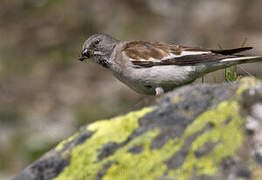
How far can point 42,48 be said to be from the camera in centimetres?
2027

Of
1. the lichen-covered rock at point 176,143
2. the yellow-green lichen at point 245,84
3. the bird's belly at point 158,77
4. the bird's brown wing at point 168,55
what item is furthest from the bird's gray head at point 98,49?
the yellow-green lichen at point 245,84

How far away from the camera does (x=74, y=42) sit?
20.3 m

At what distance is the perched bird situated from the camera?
810cm

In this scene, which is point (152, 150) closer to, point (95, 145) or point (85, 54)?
point (95, 145)

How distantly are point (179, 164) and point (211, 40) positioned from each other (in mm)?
15461

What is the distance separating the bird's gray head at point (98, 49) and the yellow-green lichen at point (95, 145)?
3899 millimetres

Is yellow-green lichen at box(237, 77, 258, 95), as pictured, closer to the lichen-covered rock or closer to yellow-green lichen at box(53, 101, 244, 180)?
the lichen-covered rock

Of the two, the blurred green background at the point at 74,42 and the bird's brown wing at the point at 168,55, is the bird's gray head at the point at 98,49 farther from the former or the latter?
the blurred green background at the point at 74,42

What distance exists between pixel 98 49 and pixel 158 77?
169 centimetres

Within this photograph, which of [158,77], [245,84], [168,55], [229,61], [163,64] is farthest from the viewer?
[168,55]

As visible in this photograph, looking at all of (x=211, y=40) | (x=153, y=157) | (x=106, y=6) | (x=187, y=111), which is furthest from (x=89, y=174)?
(x=106, y=6)

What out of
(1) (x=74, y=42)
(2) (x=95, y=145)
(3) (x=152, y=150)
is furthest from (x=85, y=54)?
(1) (x=74, y=42)

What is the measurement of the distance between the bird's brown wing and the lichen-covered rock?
112 inches

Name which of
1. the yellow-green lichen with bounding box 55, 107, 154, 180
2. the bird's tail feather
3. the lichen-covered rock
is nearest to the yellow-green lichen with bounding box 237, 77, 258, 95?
the lichen-covered rock
